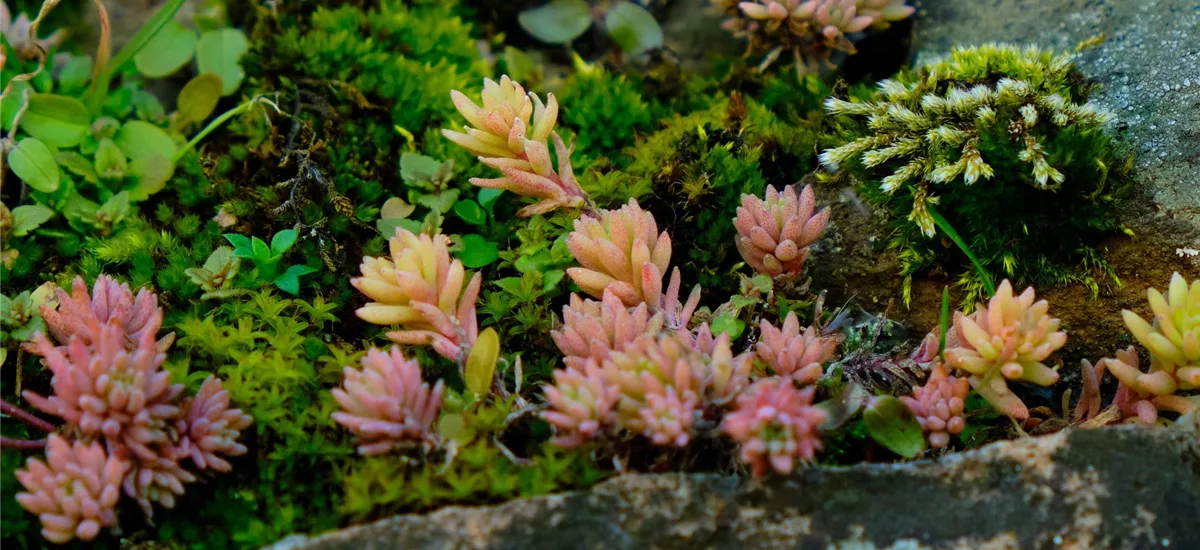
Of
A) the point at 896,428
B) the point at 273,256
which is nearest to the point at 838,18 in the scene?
the point at 896,428

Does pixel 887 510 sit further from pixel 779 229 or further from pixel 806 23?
pixel 806 23

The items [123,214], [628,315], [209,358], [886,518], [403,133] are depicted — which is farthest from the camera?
[403,133]

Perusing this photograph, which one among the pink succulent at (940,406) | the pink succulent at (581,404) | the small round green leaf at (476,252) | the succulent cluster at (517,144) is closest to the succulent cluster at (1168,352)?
the pink succulent at (940,406)

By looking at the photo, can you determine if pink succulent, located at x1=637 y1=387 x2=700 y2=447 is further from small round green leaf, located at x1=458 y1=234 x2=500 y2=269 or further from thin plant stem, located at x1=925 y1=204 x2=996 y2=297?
thin plant stem, located at x1=925 y1=204 x2=996 y2=297

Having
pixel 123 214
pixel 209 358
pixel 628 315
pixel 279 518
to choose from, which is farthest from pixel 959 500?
pixel 123 214

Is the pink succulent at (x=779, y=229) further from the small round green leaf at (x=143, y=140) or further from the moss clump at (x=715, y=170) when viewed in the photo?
the small round green leaf at (x=143, y=140)

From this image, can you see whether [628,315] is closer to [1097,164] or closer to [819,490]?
[819,490]
